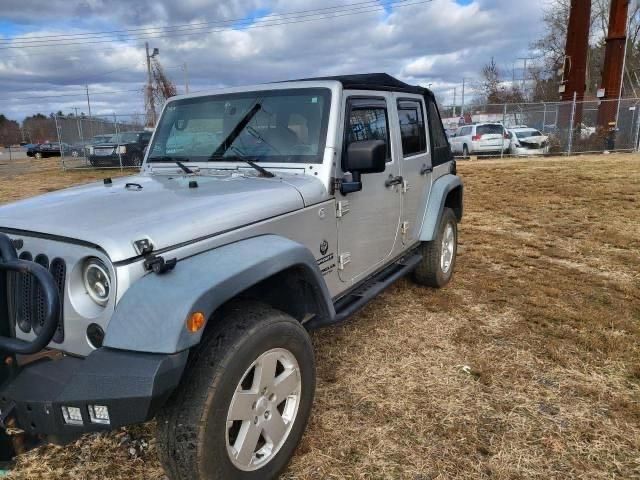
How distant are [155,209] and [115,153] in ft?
60.2

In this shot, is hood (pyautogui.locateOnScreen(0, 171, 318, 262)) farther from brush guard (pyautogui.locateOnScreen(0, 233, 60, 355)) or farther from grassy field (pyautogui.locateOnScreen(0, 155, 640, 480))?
grassy field (pyautogui.locateOnScreen(0, 155, 640, 480))

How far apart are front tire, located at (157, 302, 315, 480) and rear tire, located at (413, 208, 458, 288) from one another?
2.55m

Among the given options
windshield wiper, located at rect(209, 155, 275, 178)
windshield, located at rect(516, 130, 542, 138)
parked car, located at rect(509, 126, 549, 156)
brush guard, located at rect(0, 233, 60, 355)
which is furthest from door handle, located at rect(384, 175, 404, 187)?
windshield, located at rect(516, 130, 542, 138)

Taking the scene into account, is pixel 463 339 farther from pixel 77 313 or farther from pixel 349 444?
pixel 77 313

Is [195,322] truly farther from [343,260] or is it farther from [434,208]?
[434,208]

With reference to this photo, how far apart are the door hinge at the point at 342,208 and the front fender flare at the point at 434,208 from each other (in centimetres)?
155

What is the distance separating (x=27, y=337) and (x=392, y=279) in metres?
2.58

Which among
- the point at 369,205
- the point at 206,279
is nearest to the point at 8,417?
the point at 206,279

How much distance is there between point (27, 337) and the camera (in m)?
2.14

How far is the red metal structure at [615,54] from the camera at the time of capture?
2095cm

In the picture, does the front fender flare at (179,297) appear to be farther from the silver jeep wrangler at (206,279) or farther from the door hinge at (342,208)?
the door hinge at (342,208)

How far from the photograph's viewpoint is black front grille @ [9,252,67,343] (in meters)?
2.06

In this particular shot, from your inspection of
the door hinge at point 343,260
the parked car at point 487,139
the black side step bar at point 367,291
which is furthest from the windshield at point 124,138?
the door hinge at point 343,260

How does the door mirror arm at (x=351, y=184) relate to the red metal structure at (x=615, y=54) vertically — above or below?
below
